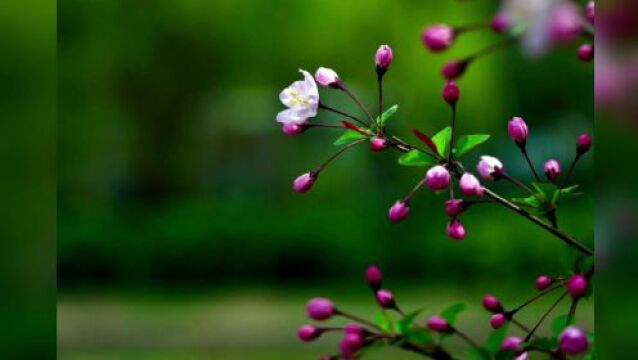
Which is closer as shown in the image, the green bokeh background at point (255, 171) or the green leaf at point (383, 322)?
the green leaf at point (383, 322)

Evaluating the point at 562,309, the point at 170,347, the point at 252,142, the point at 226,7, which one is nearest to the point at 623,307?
the point at 170,347

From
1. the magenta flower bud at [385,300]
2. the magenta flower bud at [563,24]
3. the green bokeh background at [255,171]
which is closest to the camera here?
the magenta flower bud at [563,24]

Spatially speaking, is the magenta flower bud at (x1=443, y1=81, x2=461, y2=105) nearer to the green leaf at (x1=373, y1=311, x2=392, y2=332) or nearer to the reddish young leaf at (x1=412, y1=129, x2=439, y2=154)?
the reddish young leaf at (x1=412, y1=129, x2=439, y2=154)

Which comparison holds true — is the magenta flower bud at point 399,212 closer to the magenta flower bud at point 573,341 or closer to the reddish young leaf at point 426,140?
the reddish young leaf at point 426,140

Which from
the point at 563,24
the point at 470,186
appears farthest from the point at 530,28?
the point at 470,186

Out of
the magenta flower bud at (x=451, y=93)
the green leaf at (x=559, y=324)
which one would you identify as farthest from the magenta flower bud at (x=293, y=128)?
the green leaf at (x=559, y=324)

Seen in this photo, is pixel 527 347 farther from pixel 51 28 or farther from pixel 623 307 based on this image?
pixel 51 28

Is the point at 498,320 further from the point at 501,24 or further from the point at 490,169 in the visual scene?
the point at 501,24
